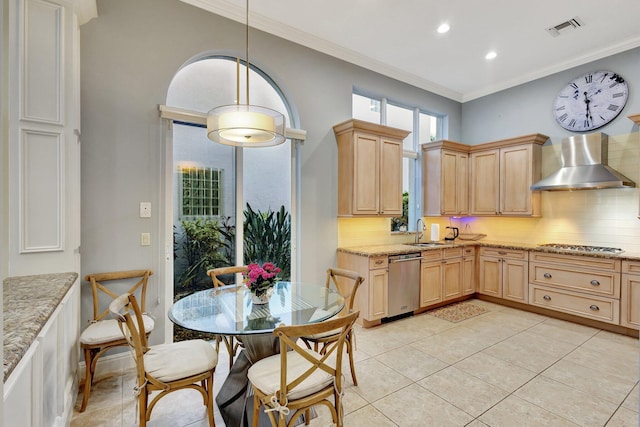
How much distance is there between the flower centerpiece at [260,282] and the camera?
7.39 feet

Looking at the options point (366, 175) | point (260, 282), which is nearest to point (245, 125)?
point (260, 282)

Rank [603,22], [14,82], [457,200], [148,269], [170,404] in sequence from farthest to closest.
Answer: [457,200] → [603,22] → [148,269] → [170,404] → [14,82]

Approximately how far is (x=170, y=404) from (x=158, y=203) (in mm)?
1691

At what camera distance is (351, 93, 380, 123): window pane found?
180 inches

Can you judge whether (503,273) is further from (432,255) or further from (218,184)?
(218,184)

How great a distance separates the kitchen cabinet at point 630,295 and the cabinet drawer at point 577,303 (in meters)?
0.06

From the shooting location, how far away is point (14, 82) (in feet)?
6.84

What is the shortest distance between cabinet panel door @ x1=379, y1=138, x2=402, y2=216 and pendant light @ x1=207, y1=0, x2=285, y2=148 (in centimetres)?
205

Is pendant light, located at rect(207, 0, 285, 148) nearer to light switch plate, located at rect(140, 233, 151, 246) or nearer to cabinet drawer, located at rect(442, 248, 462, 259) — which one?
light switch plate, located at rect(140, 233, 151, 246)

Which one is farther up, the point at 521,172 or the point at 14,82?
the point at 14,82

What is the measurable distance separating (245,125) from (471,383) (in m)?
2.71

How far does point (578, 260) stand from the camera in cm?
388

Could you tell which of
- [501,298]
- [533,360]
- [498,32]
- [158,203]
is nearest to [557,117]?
[498,32]

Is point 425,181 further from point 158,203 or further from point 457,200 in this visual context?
point 158,203
